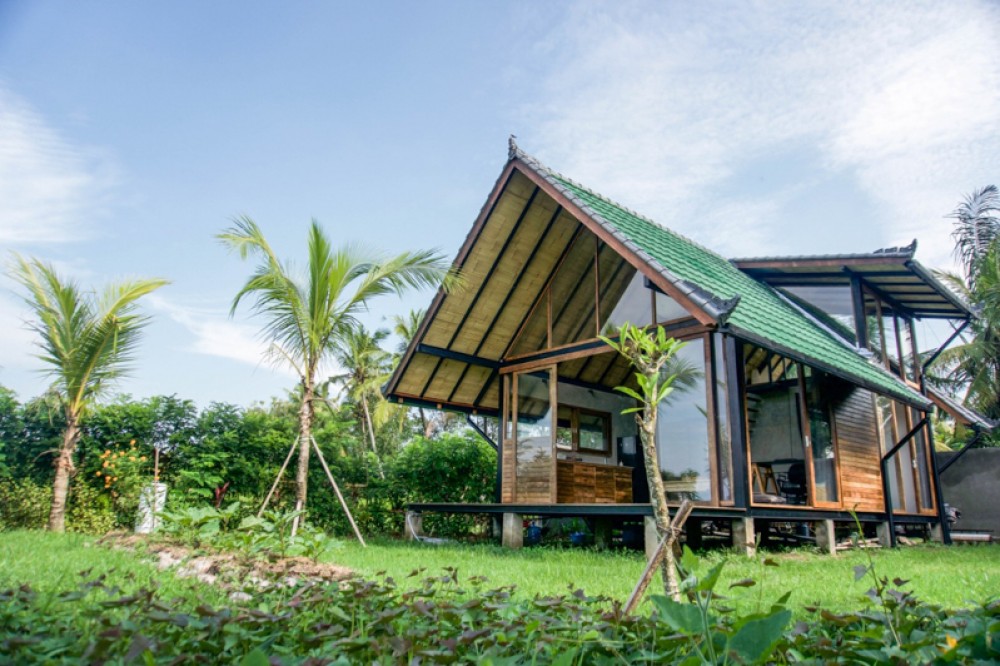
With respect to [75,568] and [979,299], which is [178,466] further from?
[979,299]

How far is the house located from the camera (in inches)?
334

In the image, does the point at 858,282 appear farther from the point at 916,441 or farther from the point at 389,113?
the point at 389,113

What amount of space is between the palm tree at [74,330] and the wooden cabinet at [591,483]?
672cm

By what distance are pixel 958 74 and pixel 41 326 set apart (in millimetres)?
10753

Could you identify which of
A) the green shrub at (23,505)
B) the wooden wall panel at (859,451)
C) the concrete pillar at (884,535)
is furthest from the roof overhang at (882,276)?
the green shrub at (23,505)

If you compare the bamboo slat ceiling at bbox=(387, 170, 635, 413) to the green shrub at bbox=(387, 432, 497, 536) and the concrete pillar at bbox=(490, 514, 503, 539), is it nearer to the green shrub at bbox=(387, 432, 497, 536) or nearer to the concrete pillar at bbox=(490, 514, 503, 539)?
the green shrub at bbox=(387, 432, 497, 536)

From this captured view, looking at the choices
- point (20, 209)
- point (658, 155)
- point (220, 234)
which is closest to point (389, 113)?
point (220, 234)

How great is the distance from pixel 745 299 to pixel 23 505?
1020cm

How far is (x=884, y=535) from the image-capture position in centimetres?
1020

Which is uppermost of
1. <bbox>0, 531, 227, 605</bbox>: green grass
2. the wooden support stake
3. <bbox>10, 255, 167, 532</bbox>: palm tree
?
<bbox>10, 255, 167, 532</bbox>: palm tree

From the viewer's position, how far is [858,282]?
10812 mm

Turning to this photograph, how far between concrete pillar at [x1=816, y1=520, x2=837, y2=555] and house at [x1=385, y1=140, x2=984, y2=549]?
0.02 metres

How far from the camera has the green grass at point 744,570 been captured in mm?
4465

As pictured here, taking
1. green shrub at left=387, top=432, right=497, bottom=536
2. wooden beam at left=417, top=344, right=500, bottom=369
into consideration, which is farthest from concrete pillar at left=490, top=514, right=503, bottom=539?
wooden beam at left=417, top=344, right=500, bottom=369
